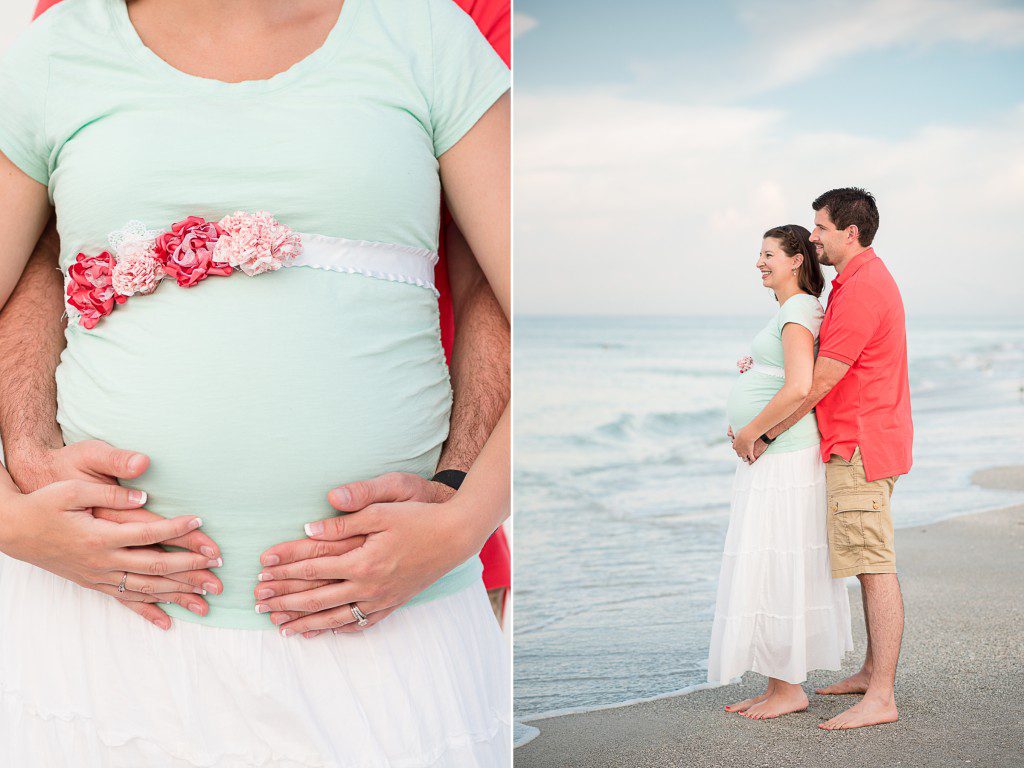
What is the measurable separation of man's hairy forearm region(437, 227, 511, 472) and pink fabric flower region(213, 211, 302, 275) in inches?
9.8

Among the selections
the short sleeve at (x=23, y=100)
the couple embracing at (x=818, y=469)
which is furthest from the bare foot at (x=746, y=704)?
the short sleeve at (x=23, y=100)

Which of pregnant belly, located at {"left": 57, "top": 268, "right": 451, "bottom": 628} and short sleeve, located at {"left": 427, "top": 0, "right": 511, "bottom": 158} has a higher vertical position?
short sleeve, located at {"left": 427, "top": 0, "right": 511, "bottom": 158}

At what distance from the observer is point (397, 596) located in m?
0.91

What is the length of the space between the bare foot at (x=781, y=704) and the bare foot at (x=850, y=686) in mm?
52

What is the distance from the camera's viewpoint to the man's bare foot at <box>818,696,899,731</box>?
209 centimetres

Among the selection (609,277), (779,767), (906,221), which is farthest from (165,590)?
(609,277)

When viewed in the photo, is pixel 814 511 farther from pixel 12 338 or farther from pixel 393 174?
pixel 12 338

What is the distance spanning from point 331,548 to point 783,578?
1.44 m

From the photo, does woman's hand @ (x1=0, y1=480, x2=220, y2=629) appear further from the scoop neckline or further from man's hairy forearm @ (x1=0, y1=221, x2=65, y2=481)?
the scoop neckline

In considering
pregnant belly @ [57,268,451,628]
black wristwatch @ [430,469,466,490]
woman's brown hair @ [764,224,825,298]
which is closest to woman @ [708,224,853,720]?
woman's brown hair @ [764,224,825,298]

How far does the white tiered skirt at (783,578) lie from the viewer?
6.77 feet

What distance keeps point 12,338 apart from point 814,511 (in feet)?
5.32

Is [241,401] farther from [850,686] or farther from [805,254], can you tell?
[850,686]

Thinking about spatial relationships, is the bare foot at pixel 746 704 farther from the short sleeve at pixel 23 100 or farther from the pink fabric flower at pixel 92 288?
the short sleeve at pixel 23 100
